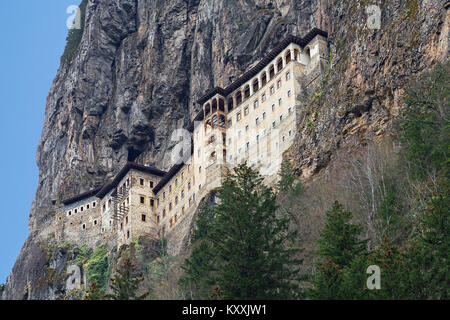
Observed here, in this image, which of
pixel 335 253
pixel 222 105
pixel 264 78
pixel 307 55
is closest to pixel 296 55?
pixel 307 55

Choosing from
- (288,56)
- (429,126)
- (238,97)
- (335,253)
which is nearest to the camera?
(335,253)

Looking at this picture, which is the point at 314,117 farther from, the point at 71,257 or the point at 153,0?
the point at 153,0

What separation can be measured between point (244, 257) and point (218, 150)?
36.0 meters

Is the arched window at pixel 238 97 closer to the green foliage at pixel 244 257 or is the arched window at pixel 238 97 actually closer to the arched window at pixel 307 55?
the arched window at pixel 307 55

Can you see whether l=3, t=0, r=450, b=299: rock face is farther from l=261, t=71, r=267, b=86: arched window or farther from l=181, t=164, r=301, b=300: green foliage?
l=181, t=164, r=301, b=300: green foliage

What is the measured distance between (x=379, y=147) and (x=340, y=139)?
21.6 feet

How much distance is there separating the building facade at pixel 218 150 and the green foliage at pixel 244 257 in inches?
967

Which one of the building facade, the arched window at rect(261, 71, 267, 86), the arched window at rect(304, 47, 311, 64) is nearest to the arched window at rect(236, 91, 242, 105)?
the building facade

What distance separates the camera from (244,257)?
27.5m

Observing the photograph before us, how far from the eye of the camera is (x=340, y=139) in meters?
48.9

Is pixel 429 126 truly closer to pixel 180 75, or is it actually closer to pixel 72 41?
pixel 180 75

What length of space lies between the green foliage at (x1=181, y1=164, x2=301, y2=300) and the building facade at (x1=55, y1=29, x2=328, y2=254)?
80.5ft

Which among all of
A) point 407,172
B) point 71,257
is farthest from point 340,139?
point 71,257

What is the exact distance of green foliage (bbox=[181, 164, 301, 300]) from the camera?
25875 mm
